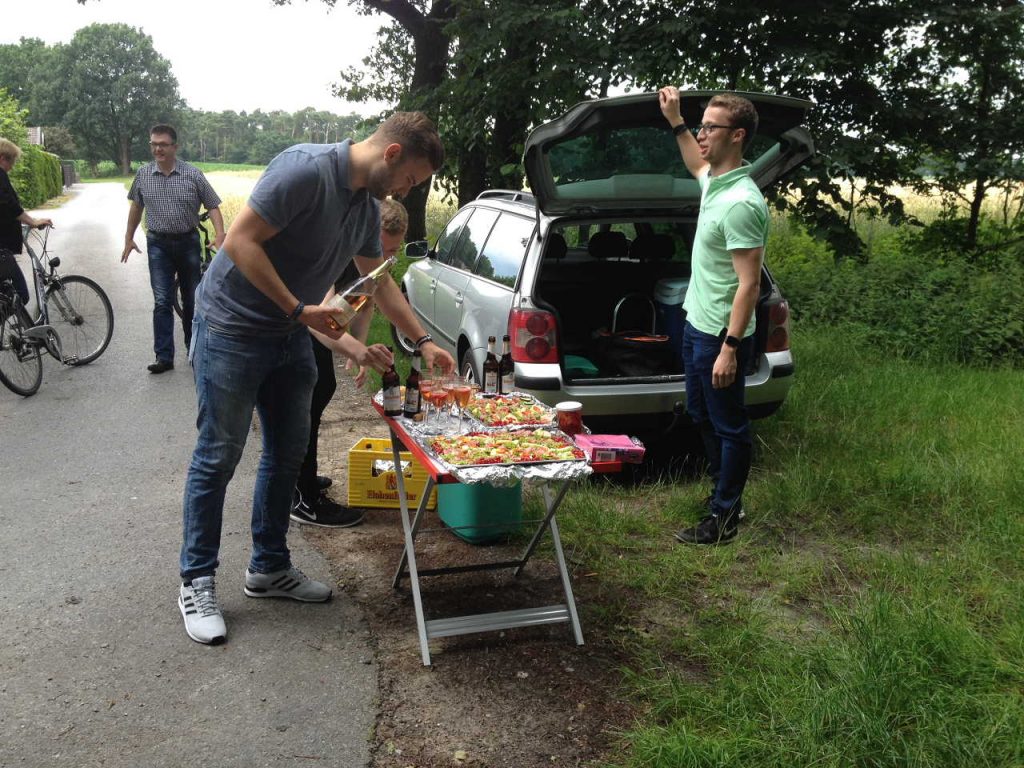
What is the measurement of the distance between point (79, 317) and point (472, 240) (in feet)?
13.3

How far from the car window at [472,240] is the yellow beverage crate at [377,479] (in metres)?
2.15

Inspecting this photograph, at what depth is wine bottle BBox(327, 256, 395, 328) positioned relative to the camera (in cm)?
349

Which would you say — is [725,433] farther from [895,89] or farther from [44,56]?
[44,56]

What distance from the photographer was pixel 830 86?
10.1 m

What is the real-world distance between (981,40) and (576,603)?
29.4 ft

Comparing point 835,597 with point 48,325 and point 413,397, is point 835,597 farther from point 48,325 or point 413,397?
point 48,325

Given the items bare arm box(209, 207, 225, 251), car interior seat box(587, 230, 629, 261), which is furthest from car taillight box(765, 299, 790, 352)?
bare arm box(209, 207, 225, 251)

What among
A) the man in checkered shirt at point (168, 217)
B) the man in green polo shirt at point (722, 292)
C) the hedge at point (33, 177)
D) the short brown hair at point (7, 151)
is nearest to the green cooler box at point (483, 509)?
the man in green polo shirt at point (722, 292)

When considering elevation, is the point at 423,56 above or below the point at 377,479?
above

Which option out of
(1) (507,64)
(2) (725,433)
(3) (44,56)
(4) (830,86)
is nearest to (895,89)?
(4) (830,86)

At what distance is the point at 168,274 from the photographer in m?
8.61

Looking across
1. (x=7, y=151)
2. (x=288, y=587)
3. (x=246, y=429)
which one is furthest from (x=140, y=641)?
(x=7, y=151)

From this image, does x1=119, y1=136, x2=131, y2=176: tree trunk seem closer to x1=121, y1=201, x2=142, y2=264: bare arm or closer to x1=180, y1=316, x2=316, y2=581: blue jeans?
x1=121, y1=201, x2=142, y2=264: bare arm

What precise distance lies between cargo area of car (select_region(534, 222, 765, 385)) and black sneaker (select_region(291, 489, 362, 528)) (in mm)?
1823
